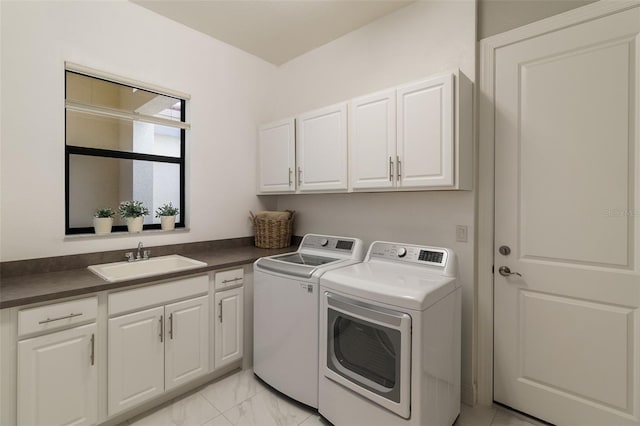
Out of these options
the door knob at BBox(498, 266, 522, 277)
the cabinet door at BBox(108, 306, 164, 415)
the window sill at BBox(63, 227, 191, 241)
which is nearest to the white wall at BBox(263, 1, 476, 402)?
the door knob at BBox(498, 266, 522, 277)

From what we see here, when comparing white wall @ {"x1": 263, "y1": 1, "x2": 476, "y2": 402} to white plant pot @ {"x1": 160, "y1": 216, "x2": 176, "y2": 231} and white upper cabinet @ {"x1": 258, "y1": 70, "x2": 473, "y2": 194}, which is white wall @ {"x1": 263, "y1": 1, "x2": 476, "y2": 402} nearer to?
white upper cabinet @ {"x1": 258, "y1": 70, "x2": 473, "y2": 194}

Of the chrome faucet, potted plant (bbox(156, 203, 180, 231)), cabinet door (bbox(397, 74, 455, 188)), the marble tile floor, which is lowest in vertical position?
the marble tile floor

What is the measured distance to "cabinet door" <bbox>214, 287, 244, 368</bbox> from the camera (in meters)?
2.21

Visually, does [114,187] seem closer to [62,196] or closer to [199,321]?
[62,196]

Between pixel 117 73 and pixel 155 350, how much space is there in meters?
1.98

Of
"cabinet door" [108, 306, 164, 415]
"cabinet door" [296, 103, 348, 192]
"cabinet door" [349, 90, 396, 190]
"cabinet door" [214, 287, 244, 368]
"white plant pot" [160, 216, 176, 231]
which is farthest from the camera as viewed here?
"white plant pot" [160, 216, 176, 231]

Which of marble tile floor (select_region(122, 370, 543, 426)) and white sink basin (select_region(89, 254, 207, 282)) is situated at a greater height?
white sink basin (select_region(89, 254, 207, 282))

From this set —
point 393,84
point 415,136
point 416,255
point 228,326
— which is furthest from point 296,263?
point 393,84

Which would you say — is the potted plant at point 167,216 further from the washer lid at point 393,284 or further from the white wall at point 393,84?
the washer lid at point 393,284

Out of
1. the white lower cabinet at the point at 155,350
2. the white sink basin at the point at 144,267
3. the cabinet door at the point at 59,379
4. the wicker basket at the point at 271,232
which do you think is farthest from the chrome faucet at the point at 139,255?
the wicker basket at the point at 271,232

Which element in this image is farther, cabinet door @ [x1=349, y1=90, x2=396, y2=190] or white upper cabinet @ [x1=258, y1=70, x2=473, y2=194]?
cabinet door @ [x1=349, y1=90, x2=396, y2=190]

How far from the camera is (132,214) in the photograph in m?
2.29

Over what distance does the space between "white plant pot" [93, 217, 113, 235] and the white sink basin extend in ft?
0.78

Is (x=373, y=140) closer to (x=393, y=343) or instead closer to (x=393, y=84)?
→ (x=393, y=84)
